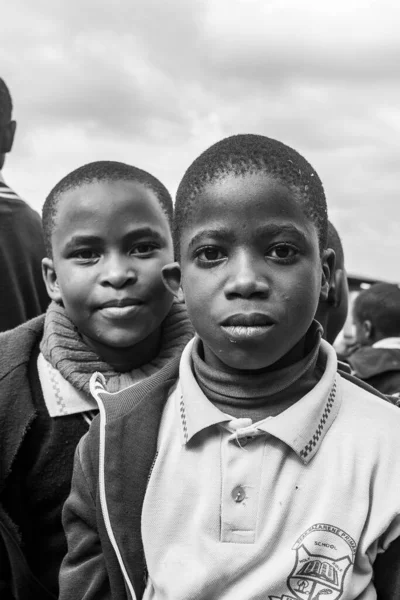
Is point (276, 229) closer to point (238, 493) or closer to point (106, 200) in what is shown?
point (238, 493)

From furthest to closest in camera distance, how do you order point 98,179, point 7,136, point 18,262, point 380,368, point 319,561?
point 380,368
point 7,136
point 18,262
point 98,179
point 319,561

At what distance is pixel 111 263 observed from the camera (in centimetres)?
191

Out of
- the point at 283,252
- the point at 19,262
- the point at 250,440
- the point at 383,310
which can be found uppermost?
the point at 283,252

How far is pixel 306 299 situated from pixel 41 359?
0.90 m

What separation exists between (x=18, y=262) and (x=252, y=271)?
1.55 meters

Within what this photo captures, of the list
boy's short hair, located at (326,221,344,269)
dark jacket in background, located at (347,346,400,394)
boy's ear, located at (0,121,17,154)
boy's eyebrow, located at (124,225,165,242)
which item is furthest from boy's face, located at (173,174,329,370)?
dark jacket in background, located at (347,346,400,394)

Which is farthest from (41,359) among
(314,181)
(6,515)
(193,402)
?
(314,181)

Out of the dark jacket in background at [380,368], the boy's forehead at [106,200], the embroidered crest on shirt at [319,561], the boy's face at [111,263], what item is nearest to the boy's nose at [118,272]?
the boy's face at [111,263]

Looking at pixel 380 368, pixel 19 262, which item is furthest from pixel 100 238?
pixel 380 368

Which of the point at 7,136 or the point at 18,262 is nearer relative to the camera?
the point at 18,262

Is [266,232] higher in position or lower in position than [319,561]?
higher

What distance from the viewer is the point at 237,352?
4.77 ft

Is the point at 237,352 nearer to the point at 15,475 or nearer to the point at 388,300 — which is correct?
the point at 15,475

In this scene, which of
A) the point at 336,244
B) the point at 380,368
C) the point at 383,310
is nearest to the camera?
the point at 336,244
